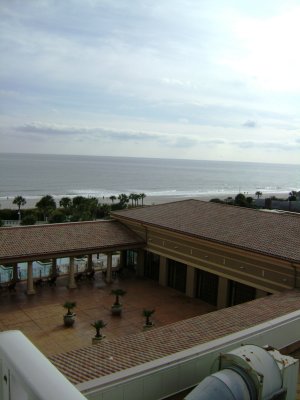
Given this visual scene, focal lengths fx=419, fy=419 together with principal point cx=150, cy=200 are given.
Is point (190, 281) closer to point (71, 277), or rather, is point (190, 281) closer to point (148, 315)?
point (148, 315)

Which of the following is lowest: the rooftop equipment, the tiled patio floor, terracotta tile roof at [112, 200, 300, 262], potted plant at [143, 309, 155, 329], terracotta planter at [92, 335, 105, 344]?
the tiled patio floor

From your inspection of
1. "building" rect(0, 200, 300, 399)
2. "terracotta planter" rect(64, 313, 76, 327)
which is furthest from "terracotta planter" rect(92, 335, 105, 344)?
"building" rect(0, 200, 300, 399)

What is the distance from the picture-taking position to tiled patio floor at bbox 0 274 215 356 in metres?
19.5

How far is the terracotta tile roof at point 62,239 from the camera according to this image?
24.4m

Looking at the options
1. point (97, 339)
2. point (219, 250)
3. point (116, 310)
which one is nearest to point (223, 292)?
point (219, 250)

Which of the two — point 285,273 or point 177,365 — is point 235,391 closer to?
point 177,365

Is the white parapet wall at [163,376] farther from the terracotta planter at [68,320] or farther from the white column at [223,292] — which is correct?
the white column at [223,292]

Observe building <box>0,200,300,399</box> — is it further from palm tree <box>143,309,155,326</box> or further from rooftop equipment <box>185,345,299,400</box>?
palm tree <box>143,309,155,326</box>

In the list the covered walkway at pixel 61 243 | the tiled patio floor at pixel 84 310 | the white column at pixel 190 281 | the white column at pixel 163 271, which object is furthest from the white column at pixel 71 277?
the white column at pixel 190 281

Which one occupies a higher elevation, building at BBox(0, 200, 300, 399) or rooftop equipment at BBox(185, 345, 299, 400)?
rooftop equipment at BBox(185, 345, 299, 400)

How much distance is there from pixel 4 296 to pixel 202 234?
12.1 m

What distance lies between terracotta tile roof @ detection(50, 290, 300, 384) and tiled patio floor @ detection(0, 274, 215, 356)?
24.1ft

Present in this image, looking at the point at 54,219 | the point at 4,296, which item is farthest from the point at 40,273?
the point at 54,219

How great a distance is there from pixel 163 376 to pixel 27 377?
4216 millimetres
